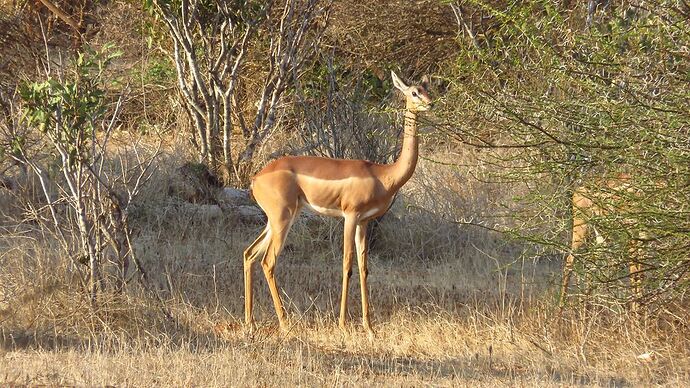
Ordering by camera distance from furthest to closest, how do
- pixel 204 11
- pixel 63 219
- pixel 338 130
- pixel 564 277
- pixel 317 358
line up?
pixel 204 11 → pixel 338 130 → pixel 63 219 → pixel 564 277 → pixel 317 358

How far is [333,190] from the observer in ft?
27.1

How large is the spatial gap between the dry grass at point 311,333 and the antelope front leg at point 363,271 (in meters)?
0.10

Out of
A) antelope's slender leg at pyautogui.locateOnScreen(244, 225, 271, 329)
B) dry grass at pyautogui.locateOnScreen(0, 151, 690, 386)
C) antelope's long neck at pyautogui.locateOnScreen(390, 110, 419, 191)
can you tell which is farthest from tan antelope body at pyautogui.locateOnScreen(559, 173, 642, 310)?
antelope's slender leg at pyautogui.locateOnScreen(244, 225, 271, 329)

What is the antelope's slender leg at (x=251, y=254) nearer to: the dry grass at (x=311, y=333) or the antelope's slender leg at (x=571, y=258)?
the dry grass at (x=311, y=333)

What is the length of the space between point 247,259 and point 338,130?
2598 mm

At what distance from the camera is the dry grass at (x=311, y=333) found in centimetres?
641

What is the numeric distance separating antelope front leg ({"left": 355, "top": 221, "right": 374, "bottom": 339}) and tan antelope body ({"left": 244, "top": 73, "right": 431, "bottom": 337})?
10 millimetres

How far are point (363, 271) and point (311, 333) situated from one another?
0.63m

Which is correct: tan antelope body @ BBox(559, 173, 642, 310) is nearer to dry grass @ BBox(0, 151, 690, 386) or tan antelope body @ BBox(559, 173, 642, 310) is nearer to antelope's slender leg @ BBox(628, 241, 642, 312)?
antelope's slender leg @ BBox(628, 241, 642, 312)

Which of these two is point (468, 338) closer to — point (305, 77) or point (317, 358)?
point (317, 358)

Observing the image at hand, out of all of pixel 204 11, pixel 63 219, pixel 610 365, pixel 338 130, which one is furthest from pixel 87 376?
pixel 204 11

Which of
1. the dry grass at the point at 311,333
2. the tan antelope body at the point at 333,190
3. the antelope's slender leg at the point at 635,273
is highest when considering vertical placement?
the tan antelope body at the point at 333,190

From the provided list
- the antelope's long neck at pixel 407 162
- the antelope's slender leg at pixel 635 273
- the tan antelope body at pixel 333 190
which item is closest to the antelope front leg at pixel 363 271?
the tan antelope body at pixel 333 190

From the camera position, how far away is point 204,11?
40.9 ft
